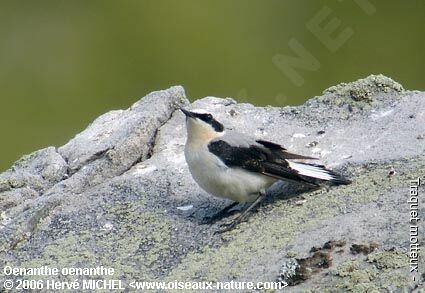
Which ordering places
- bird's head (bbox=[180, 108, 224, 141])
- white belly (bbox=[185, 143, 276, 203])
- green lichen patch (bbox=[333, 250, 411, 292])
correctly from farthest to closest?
bird's head (bbox=[180, 108, 224, 141]) < white belly (bbox=[185, 143, 276, 203]) < green lichen patch (bbox=[333, 250, 411, 292])

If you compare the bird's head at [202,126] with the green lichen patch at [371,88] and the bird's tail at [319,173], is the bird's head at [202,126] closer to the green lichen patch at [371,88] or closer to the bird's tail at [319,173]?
the bird's tail at [319,173]

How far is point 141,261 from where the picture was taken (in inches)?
238

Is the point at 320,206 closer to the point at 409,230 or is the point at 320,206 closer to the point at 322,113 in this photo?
the point at 409,230

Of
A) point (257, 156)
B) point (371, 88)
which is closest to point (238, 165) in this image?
point (257, 156)

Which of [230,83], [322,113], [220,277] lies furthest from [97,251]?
[230,83]

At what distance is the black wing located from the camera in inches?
256

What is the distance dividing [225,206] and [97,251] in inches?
32.1

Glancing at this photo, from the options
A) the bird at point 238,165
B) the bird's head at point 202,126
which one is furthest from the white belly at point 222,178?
the bird's head at point 202,126

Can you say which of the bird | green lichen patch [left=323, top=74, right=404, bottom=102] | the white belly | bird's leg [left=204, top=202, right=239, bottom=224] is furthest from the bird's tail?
green lichen patch [left=323, top=74, right=404, bottom=102]

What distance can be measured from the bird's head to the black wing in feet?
0.25

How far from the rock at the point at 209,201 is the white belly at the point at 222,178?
0.12m

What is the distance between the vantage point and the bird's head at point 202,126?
21.8ft

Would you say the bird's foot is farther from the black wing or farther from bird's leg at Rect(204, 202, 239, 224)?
the black wing

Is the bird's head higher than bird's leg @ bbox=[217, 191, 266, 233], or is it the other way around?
the bird's head
